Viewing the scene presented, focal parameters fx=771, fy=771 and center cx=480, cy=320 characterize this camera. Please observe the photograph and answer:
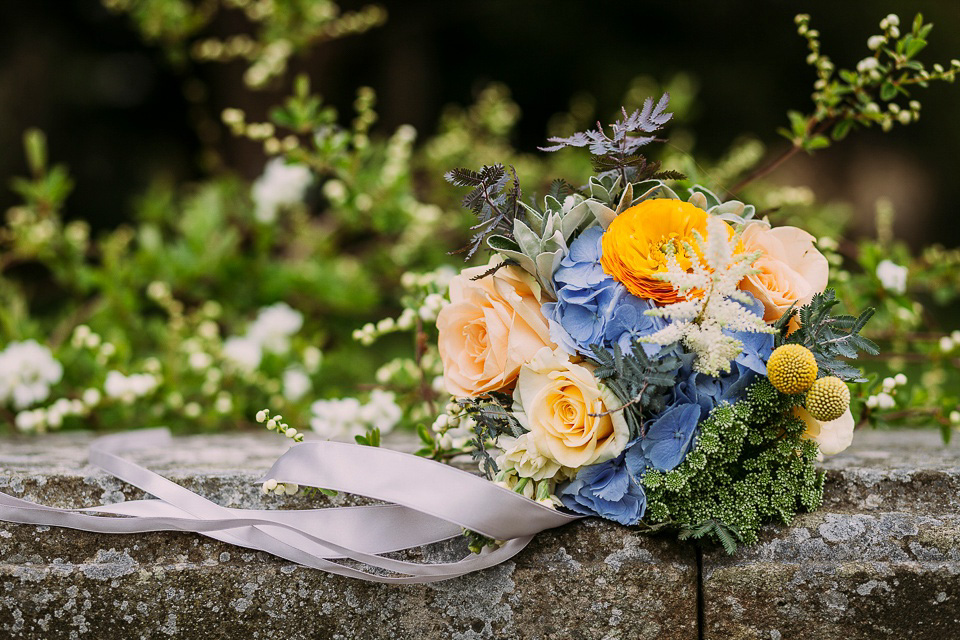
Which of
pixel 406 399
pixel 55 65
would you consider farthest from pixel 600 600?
pixel 55 65

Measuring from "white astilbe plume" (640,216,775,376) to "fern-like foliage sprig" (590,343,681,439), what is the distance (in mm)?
35

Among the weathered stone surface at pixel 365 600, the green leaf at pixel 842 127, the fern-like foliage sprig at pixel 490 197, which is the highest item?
the green leaf at pixel 842 127

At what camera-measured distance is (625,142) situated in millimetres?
1223

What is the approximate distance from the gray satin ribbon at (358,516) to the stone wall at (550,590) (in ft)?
0.13

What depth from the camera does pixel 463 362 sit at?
1253mm

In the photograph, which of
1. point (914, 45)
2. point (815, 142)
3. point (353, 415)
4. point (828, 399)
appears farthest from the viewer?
point (353, 415)

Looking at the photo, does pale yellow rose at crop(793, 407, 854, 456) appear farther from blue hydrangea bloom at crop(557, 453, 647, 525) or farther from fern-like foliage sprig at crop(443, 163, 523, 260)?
fern-like foliage sprig at crop(443, 163, 523, 260)

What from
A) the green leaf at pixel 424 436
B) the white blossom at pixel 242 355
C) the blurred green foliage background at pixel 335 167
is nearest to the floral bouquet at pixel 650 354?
the green leaf at pixel 424 436

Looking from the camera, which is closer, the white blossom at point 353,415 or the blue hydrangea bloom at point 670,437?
the blue hydrangea bloom at point 670,437

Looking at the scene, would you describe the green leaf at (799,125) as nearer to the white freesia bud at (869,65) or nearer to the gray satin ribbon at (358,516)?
the white freesia bud at (869,65)

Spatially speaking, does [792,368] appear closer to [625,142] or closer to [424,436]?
[625,142]

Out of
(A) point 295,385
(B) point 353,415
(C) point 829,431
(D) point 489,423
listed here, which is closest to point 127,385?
(A) point 295,385

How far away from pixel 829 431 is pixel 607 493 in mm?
355

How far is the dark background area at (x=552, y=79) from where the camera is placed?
25.6 ft
